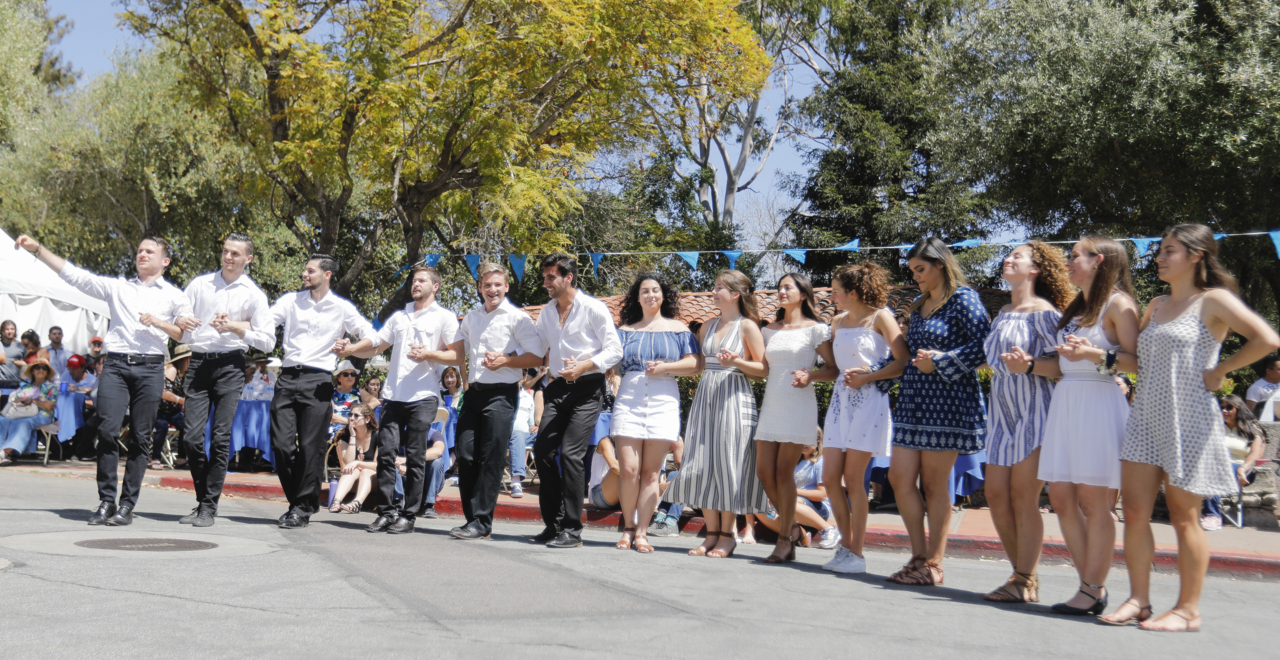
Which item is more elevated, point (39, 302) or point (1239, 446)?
point (39, 302)

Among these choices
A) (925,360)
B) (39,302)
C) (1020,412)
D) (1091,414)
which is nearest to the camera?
(1091,414)

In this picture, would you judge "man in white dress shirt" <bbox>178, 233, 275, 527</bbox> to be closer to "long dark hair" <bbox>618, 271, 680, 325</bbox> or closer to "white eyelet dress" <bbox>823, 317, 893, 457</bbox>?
"long dark hair" <bbox>618, 271, 680, 325</bbox>

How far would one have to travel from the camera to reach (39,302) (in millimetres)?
19734

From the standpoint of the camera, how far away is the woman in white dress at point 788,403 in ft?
22.5

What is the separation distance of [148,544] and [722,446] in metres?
3.69

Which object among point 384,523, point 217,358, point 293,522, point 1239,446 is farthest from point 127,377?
point 1239,446

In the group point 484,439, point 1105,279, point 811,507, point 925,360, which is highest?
point 1105,279

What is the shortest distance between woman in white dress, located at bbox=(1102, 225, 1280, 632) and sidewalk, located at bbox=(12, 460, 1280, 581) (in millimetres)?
2594

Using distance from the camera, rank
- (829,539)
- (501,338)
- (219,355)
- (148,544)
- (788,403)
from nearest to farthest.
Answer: (148,544) → (788,403) → (501,338) → (219,355) → (829,539)

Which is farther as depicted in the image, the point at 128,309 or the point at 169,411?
the point at 169,411

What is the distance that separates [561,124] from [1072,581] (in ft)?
44.3

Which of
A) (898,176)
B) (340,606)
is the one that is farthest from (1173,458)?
(898,176)

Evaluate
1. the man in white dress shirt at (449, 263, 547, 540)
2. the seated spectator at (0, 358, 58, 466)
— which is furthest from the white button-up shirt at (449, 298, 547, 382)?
the seated spectator at (0, 358, 58, 466)

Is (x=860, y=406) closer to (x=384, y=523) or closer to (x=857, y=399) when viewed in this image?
(x=857, y=399)
